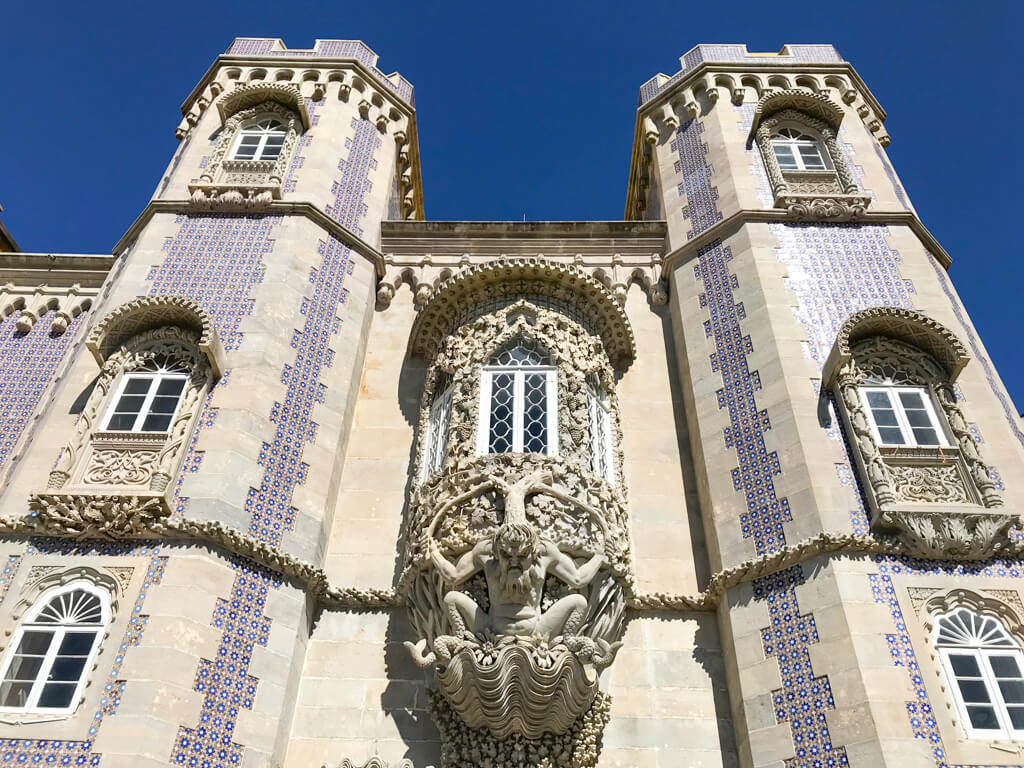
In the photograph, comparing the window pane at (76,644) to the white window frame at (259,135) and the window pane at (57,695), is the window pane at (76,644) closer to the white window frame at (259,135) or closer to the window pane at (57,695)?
the window pane at (57,695)

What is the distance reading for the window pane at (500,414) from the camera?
10.7m

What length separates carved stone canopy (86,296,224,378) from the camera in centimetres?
1100

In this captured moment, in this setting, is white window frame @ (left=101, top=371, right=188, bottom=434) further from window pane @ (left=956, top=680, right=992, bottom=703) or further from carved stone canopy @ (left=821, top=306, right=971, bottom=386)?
window pane @ (left=956, top=680, right=992, bottom=703)

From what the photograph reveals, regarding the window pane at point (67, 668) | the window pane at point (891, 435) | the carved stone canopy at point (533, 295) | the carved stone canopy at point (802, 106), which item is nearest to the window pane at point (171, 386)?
the window pane at point (67, 668)

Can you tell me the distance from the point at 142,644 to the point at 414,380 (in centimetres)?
593

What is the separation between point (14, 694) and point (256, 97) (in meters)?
12.1

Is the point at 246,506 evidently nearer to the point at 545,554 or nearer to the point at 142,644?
the point at 142,644

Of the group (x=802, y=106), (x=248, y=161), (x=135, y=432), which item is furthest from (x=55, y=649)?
(x=802, y=106)

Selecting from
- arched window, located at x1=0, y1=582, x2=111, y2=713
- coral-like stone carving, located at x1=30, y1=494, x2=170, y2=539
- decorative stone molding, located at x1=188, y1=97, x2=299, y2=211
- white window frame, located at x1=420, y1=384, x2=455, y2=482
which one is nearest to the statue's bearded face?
white window frame, located at x1=420, y1=384, x2=455, y2=482

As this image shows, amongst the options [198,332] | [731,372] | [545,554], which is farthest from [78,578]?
[731,372]

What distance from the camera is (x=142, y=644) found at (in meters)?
8.19

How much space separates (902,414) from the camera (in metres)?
10.5

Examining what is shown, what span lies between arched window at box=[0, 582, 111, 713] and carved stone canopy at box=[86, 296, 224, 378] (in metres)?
3.45

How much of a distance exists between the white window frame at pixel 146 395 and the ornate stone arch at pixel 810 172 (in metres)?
9.95
